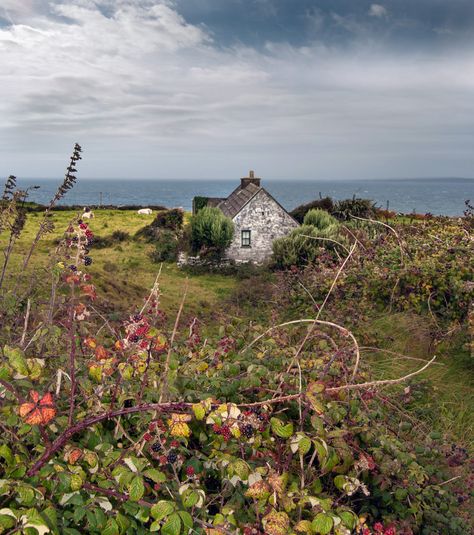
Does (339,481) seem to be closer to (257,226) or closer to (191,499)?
(191,499)

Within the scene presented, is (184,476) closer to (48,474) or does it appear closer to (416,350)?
(48,474)

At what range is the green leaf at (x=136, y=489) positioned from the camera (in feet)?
8.35

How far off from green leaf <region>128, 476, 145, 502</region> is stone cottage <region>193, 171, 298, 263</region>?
2137 cm

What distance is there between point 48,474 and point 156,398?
0.86m

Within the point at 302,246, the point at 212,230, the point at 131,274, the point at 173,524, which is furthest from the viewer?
the point at 212,230

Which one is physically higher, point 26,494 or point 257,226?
point 257,226

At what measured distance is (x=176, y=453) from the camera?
124 inches

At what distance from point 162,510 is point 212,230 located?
21.0m

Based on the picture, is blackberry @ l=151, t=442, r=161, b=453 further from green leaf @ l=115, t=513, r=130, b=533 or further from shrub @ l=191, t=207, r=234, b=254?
shrub @ l=191, t=207, r=234, b=254

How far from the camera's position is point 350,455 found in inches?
138

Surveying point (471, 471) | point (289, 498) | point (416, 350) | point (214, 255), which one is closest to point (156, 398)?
point (289, 498)

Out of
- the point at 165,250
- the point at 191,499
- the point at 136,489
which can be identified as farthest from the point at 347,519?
the point at 165,250

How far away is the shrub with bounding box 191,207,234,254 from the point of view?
914 inches

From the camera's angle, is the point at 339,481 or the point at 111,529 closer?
the point at 111,529
